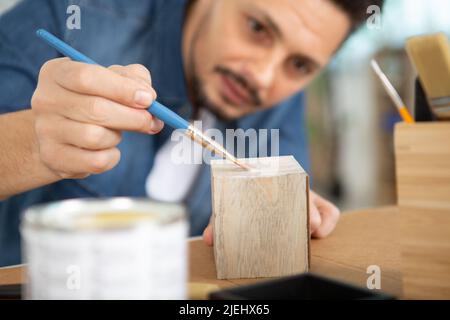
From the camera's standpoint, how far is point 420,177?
0.57 metres

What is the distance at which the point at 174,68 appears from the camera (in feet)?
5.19

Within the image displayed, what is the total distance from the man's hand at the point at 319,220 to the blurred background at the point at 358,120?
7.94ft

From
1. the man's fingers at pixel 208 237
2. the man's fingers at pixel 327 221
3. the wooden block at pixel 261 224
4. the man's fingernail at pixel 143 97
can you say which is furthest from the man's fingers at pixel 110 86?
the man's fingers at pixel 327 221

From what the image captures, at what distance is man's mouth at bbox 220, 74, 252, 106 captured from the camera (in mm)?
1657

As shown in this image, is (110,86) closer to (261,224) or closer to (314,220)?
(261,224)

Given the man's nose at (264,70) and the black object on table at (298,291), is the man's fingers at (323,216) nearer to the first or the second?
the black object on table at (298,291)

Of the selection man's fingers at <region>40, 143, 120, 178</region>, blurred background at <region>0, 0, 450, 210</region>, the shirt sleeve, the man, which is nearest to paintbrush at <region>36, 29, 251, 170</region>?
man's fingers at <region>40, 143, 120, 178</region>

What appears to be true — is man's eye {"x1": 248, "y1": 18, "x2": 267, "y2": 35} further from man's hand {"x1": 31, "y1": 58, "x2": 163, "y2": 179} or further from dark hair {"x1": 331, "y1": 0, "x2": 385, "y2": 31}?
man's hand {"x1": 31, "y1": 58, "x2": 163, "y2": 179}

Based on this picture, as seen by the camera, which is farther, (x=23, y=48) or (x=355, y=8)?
(x=355, y=8)

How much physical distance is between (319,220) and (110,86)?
394 mm

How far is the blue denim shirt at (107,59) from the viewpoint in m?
1.33

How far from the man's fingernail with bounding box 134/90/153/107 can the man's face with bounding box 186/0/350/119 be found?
915 millimetres

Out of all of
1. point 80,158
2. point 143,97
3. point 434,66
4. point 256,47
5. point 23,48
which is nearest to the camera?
point 434,66

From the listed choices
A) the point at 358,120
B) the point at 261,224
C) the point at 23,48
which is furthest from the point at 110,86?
the point at 358,120
